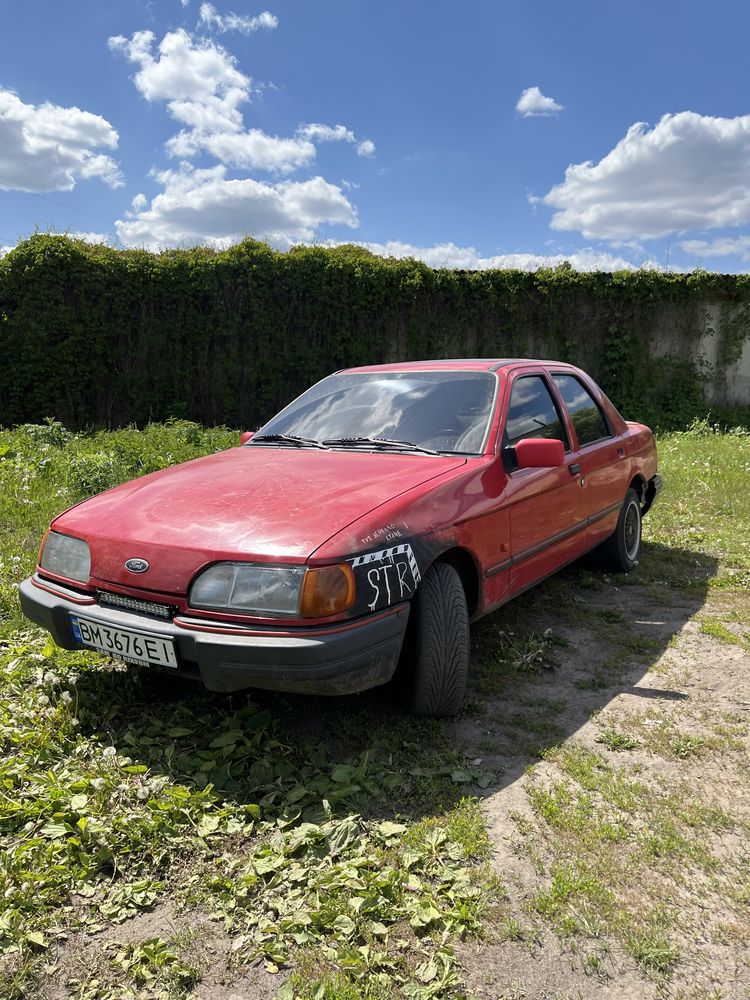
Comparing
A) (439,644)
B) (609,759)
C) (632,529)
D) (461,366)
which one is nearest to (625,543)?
(632,529)

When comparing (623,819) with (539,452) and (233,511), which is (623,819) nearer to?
(539,452)

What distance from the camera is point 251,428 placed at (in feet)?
39.4

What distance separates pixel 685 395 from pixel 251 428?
8.30m

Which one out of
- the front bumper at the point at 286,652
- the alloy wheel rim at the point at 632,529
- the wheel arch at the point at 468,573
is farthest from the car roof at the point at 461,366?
the front bumper at the point at 286,652

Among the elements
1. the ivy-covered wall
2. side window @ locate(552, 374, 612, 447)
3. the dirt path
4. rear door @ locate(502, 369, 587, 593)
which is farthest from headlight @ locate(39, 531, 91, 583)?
the ivy-covered wall

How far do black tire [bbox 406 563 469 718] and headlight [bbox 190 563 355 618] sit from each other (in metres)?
0.43

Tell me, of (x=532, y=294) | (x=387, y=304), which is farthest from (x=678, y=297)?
(x=387, y=304)

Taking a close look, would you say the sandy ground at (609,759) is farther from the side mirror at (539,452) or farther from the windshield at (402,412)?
the windshield at (402,412)

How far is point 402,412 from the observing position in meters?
3.75

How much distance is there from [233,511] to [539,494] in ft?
5.64

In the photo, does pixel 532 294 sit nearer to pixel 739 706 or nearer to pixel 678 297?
pixel 678 297

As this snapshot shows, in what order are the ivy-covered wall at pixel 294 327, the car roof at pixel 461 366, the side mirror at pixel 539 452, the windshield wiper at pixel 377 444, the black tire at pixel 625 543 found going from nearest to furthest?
the side mirror at pixel 539 452, the windshield wiper at pixel 377 444, the car roof at pixel 461 366, the black tire at pixel 625 543, the ivy-covered wall at pixel 294 327

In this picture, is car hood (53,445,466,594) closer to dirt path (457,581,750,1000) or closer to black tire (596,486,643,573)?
dirt path (457,581,750,1000)

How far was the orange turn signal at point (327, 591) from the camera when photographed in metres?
2.46
